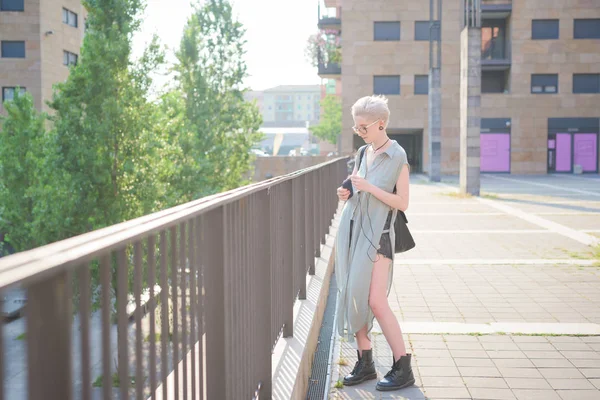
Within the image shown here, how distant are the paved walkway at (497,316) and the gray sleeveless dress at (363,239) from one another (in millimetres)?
496

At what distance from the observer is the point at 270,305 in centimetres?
409

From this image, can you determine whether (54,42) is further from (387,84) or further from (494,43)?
(494,43)

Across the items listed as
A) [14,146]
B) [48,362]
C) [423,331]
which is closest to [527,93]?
[14,146]

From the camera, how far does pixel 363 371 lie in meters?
4.71

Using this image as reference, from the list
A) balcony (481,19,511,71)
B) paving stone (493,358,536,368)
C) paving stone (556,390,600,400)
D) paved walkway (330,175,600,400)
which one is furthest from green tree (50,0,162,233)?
balcony (481,19,511,71)

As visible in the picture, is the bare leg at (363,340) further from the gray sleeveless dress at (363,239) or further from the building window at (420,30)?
the building window at (420,30)

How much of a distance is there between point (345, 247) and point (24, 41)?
49.7 metres

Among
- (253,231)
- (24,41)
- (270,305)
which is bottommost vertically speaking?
(270,305)

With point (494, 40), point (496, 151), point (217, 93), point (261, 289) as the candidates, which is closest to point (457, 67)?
point (494, 40)

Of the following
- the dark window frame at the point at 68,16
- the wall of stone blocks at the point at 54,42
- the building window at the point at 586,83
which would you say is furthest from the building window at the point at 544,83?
the dark window frame at the point at 68,16

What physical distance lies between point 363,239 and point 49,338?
11.2 ft

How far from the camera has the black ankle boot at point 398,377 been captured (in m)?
4.52

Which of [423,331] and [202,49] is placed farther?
[202,49]

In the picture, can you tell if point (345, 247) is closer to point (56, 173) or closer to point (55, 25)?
point (56, 173)
